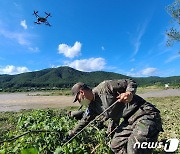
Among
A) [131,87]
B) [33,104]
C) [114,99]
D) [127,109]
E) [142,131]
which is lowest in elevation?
[142,131]

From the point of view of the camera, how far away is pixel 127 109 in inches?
233

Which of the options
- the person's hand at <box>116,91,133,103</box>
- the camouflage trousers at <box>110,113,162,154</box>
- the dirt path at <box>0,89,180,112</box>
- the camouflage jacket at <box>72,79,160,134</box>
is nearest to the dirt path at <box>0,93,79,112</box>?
the dirt path at <box>0,89,180,112</box>

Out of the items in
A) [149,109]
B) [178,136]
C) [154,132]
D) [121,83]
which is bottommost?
[178,136]

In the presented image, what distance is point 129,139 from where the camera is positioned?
5.81 metres

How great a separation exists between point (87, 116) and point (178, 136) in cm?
450

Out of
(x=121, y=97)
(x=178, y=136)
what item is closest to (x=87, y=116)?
(x=121, y=97)

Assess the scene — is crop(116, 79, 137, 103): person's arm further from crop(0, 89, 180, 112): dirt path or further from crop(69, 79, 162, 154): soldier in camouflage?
crop(0, 89, 180, 112): dirt path

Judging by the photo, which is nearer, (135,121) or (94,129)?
(135,121)

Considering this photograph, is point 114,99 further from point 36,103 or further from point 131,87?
point 36,103

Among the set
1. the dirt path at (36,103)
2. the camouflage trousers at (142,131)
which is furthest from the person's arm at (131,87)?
the dirt path at (36,103)

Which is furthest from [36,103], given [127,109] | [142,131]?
[142,131]

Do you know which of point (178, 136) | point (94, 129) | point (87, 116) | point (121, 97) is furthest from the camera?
point (178, 136)

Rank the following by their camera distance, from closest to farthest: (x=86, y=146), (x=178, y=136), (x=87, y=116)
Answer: (x=87, y=116) → (x=86, y=146) → (x=178, y=136)

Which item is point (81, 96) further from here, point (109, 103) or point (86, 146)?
point (86, 146)
